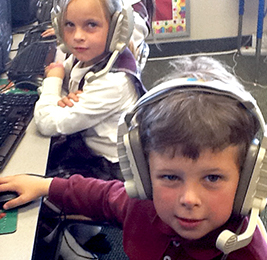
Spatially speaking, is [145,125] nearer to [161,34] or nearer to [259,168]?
[259,168]

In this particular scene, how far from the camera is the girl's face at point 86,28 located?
3.84 feet

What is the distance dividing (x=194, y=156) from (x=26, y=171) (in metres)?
0.48

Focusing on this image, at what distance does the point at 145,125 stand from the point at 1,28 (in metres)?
1.04

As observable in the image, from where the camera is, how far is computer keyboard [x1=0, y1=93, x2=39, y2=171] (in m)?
1.07

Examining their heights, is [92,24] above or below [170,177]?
above

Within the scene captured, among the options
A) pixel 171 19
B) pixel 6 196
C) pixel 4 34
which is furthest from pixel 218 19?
pixel 6 196

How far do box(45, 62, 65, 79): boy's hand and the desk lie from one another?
0.69 ft

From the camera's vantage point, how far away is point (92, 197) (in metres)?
0.96

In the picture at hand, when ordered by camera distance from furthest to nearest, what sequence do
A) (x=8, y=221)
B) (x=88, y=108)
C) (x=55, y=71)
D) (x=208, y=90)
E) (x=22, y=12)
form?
(x=22, y=12)
(x=55, y=71)
(x=88, y=108)
(x=8, y=221)
(x=208, y=90)

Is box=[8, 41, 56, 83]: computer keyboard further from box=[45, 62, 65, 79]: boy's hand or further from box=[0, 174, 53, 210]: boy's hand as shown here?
box=[0, 174, 53, 210]: boy's hand

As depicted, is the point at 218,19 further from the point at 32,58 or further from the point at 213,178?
the point at 213,178

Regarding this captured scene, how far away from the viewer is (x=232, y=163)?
0.72 meters

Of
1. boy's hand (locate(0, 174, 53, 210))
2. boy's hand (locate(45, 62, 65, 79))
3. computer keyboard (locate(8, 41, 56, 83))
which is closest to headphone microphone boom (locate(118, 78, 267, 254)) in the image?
boy's hand (locate(0, 174, 53, 210))

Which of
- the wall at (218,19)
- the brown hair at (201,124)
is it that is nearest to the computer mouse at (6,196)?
the brown hair at (201,124)
